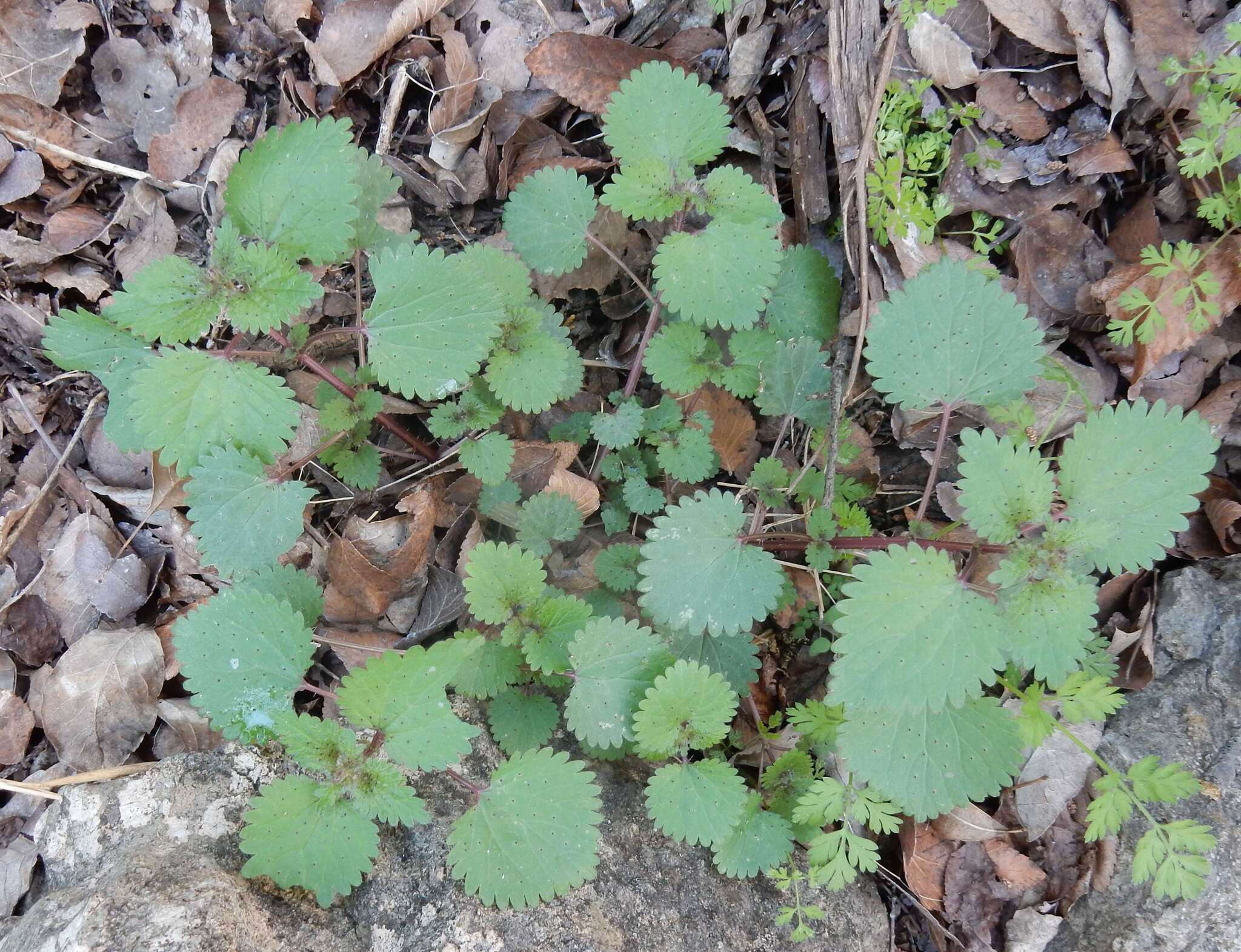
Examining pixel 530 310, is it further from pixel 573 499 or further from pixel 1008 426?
pixel 1008 426

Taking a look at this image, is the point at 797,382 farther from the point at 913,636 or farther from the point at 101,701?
the point at 101,701

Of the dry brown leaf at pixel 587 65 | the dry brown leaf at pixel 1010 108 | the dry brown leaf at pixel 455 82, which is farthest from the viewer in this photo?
the dry brown leaf at pixel 455 82

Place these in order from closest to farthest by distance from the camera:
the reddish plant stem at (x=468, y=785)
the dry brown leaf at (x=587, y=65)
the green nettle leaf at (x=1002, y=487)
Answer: the green nettle leaf at (x=1002, y=487), the reddish plant stem at (x=468, y=785), the dry brown leaf at (x=587, y=65)

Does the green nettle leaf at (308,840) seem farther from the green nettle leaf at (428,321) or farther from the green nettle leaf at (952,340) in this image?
the green nettle leaf at (952,340)

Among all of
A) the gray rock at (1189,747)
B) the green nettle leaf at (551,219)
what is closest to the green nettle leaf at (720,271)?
the green nettle leaf at (551,219)

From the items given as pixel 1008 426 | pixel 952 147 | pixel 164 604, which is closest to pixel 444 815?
pixel 164 604

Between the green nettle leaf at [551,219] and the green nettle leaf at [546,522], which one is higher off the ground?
the green nettle leaf at [551,219]

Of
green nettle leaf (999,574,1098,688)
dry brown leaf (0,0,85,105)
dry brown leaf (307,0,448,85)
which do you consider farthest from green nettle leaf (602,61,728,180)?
dry brown leaf (0,0,85,105)
